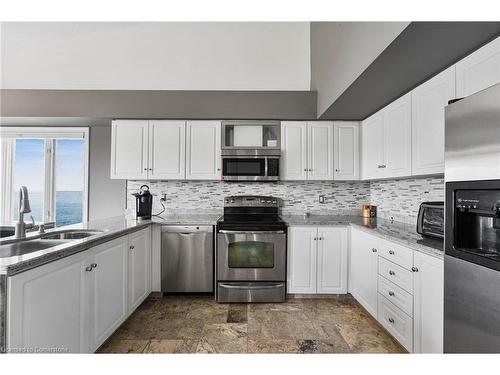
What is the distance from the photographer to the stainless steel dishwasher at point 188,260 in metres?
2.88

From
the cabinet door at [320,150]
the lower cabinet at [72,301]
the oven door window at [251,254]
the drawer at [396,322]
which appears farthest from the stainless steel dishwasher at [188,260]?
the drawer at [396,322]

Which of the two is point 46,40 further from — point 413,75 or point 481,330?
point 481,330

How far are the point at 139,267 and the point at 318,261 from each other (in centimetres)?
186

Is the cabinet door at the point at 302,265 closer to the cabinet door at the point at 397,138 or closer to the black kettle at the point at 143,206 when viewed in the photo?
the cabinet door at the point at 397,138

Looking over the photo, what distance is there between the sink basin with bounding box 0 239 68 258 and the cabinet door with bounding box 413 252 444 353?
243 centimetres

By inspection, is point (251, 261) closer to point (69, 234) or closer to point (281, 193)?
point (281, 193)

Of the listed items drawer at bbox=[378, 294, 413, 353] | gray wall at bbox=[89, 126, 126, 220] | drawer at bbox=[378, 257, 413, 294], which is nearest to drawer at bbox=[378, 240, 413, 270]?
drawer at bbox=[378, 257, 413, 294]

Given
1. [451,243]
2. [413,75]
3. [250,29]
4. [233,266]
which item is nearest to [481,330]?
[451,243]

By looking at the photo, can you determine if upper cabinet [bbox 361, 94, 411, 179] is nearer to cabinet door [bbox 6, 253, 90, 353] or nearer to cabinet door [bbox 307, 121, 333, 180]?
cabinet door [bbox 307, 121, 333, 180]

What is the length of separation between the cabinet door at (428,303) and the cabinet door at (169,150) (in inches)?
99.7

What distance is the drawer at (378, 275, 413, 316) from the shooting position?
179cm

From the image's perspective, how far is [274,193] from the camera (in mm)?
3508

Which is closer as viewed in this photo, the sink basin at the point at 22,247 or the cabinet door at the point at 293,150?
the sink basin at the point at 22,247

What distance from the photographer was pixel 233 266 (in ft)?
9.23
